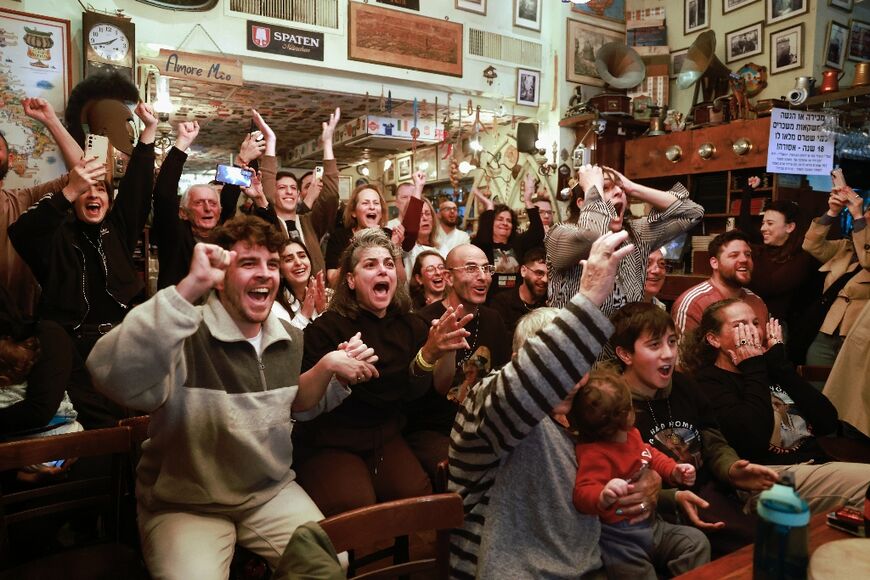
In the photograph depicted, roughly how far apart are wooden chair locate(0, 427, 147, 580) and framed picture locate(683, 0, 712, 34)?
7.94 meters

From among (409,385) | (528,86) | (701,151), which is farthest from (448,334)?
(528,86)

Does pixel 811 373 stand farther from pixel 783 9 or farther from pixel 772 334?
pixel 783 9

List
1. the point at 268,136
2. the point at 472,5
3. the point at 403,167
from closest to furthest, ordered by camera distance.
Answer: the point at 268,136 < the point at 472,5 < the point at 403,167

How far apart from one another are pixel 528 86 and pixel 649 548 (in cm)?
690

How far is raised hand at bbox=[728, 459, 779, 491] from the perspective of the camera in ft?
5.33

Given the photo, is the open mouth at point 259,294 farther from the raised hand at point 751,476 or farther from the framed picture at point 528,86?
the framed picture at point 528,86

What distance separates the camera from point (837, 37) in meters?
6.22

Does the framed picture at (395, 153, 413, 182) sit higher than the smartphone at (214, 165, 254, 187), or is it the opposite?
the framed picture at (395, 153, 413, 182)

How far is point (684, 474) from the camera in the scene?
1506 mm

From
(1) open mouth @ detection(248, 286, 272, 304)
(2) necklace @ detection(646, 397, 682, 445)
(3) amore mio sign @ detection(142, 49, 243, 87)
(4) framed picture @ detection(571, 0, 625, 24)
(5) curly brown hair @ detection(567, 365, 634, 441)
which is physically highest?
(4) framed picture @ detection(571, 0, 625, 24)

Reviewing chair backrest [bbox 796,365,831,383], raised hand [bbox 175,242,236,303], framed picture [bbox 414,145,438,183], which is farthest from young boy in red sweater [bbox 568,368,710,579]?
framed picture [bbox 414,145,438,183]

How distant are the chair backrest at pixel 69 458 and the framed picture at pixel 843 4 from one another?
7564 mm

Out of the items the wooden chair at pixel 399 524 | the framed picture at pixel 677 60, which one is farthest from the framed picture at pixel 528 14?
the wooden chair at pixel 399 524

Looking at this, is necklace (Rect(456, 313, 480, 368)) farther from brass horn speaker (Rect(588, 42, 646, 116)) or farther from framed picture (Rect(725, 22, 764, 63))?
framed picture (Rect(725, 22, 764, 63))
